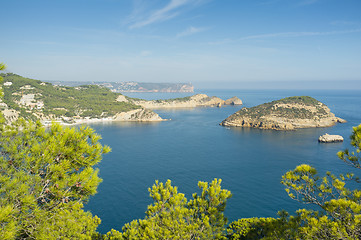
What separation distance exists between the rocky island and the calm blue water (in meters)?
6.66

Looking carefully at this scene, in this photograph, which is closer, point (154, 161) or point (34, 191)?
point (34, 191)

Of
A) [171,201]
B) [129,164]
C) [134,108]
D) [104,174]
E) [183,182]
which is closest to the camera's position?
[171,201]

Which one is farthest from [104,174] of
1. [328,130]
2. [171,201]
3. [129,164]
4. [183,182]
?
→ [328,130]

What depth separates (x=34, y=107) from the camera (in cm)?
11450

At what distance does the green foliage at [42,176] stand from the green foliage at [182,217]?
16.7 feet

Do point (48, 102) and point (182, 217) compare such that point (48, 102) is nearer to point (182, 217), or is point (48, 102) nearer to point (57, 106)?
point (57, 106)

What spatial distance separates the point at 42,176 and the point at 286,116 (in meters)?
106

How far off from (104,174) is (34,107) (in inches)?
3402

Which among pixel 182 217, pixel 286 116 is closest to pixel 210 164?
pixel 182 217

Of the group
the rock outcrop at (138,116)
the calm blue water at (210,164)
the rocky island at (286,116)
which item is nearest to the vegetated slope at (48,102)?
the rock outcrop at (138,116)

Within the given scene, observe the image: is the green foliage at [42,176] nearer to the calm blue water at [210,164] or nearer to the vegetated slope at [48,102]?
the calm blue water at [210,164]

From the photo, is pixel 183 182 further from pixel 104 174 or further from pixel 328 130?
pixel 328 130

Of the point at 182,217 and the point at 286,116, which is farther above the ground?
the point at 182,217

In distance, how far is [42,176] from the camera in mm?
8289
